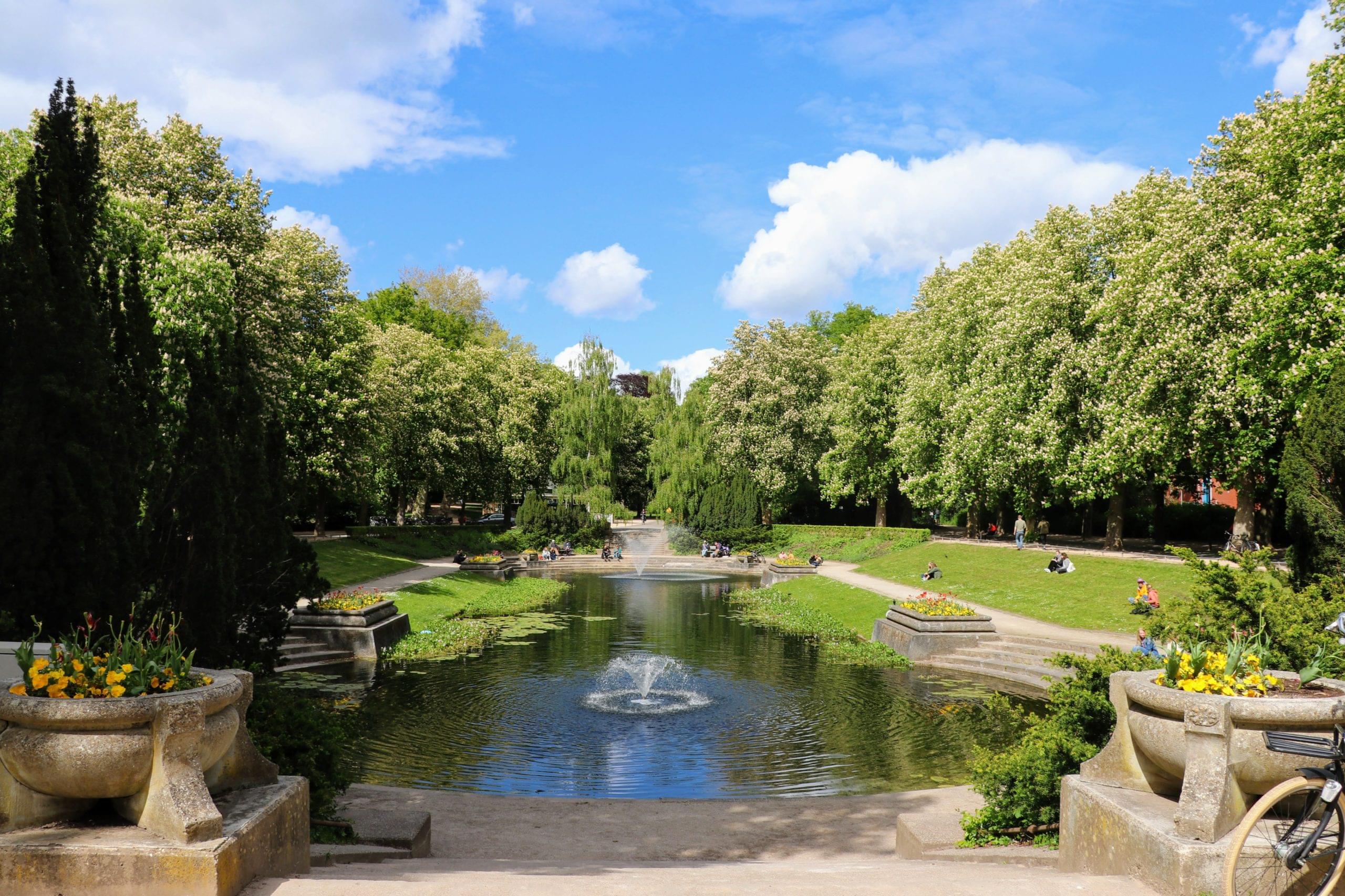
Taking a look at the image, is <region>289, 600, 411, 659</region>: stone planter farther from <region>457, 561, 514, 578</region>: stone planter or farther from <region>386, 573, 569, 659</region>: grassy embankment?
<region>457, 561, 514, 578</region>: stone planter

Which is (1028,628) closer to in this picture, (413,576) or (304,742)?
(304,742)

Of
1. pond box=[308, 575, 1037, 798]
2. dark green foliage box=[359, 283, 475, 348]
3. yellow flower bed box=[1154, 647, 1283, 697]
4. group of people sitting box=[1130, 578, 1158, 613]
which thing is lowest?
pond box=[308, 575, 1037, 798]

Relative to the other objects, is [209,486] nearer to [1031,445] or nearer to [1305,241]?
[1305,241]

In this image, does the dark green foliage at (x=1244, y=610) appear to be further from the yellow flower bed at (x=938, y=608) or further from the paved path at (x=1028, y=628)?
the yellow flower bed at (x=938, y=608)

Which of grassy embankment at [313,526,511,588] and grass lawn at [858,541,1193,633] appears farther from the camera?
grassy embankment at [313,526,511,588]

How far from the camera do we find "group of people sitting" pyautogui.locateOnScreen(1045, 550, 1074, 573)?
30453 mm

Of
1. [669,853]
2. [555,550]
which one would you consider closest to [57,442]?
[669,853]

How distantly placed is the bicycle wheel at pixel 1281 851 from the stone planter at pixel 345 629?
17.8 metres

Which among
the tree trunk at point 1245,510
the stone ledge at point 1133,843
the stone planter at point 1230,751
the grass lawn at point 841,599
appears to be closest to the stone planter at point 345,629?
the grass lawn at point 841,599

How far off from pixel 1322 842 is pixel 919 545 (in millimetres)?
38173

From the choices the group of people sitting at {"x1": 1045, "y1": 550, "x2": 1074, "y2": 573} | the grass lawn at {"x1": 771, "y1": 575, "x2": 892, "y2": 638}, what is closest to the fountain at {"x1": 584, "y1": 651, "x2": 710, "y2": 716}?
the grass lawn at {"x1": 771, "y1": 575, "x2": 892, "y2": 638}

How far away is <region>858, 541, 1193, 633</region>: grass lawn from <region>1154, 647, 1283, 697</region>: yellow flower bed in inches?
599

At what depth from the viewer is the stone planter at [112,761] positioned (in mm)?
4441

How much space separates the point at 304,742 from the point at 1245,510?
1153 inches
